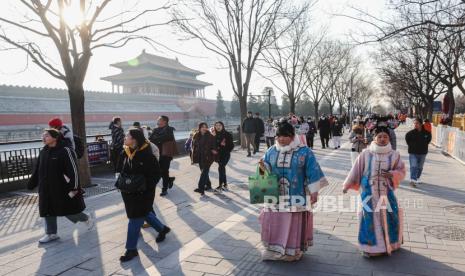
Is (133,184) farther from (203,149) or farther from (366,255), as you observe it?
(203,149)

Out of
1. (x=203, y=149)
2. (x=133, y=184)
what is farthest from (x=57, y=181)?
(x=203, y=149)

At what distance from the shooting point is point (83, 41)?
9.58m

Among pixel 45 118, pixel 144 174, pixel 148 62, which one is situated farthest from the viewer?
pixel 148 62

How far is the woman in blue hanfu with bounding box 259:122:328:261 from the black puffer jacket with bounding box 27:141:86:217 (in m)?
2.75

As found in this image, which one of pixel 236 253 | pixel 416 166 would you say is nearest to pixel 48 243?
pixel 236 253

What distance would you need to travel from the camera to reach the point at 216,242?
5305 millimetres

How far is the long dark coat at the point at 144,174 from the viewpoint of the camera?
469 centimetres

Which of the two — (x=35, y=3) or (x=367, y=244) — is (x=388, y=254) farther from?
(x=35, y=3)

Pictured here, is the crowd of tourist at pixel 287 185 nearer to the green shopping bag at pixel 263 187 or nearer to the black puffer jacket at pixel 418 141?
the green shopping bag at pixel 263 187

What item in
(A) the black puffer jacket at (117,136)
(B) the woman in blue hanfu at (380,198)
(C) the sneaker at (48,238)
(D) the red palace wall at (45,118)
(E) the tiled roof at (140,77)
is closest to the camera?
(B) the woman in blue hanfu at (380,198)

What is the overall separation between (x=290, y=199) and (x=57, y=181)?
3.22 m

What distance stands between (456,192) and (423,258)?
452 centimetres

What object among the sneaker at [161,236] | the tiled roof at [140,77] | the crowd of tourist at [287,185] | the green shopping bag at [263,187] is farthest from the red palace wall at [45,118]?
the green shopping bag at [263,187]

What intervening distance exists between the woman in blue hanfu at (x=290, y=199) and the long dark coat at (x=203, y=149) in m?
3.96
